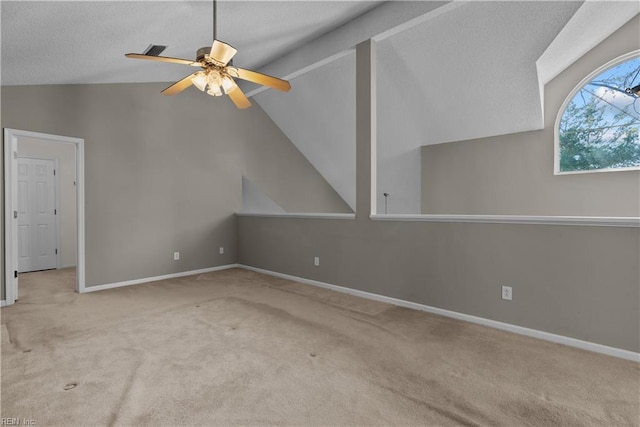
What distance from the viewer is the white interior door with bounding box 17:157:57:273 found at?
16.9 feet

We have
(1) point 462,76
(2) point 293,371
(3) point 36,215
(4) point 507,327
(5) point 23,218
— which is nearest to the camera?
(2) point 293,371

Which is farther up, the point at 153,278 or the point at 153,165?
the point at 153,165

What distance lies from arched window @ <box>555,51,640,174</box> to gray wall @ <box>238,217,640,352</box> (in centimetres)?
275

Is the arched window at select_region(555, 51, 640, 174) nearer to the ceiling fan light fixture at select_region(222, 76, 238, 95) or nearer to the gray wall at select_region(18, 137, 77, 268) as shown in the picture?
the ceiling fan light fixture at select_region(222, 76, 238, 95)

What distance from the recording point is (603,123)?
4.56 metres

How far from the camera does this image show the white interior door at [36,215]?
516 centimetres

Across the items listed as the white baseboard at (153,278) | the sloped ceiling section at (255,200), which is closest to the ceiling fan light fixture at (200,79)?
the white baseboard at (153,278)

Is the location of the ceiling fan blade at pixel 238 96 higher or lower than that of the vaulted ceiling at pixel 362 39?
lower

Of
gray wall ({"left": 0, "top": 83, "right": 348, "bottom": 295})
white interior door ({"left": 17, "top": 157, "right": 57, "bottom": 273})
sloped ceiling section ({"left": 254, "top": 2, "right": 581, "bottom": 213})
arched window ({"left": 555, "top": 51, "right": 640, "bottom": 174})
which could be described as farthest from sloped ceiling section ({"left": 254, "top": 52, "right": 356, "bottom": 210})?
white interior door ({"left": 17, "top": 157, "right": 57, "bottom": 273})

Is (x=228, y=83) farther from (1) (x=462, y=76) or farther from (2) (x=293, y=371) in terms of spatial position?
(1) (x=462, y=76)

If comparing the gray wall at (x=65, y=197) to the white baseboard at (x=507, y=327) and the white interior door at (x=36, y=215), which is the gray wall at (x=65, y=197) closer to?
the white interior door at (x=36, y=215)

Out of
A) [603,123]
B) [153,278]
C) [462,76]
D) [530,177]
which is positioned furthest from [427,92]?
[153,278]

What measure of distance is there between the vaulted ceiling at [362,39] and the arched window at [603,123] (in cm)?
45

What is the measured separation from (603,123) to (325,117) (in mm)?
3979
